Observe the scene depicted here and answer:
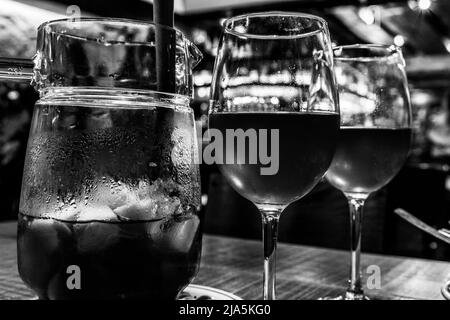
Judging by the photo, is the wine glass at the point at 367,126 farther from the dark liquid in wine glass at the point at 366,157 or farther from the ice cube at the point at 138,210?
the ice cube at the point at 138,210

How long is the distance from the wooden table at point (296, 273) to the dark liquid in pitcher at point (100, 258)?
228mm

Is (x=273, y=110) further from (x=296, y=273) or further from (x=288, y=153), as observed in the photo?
(x=296, y=273)

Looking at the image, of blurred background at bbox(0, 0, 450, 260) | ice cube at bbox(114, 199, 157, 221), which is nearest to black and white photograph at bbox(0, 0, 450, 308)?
ice cube at bbox(114, 199, 157, 221)

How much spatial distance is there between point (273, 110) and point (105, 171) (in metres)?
0.17

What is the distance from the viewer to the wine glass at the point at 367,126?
0.68 meters

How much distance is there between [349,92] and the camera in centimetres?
71

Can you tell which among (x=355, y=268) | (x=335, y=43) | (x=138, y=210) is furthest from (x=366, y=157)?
(x=335, y=43)

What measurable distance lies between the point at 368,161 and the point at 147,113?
0.35 meters

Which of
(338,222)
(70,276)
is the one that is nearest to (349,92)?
(70,276)

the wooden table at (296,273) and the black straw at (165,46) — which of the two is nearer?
the black straw at (165,46)

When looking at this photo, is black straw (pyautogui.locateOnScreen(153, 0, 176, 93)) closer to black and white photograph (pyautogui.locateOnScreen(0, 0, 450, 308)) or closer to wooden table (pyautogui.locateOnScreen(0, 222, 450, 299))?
black and white photograph (pyautogui.locateOnScreen(0, 0, 450, 308))

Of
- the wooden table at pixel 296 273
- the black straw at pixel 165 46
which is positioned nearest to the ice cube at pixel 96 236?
the black straw at pixel 165 46

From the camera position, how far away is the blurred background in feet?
4.72
